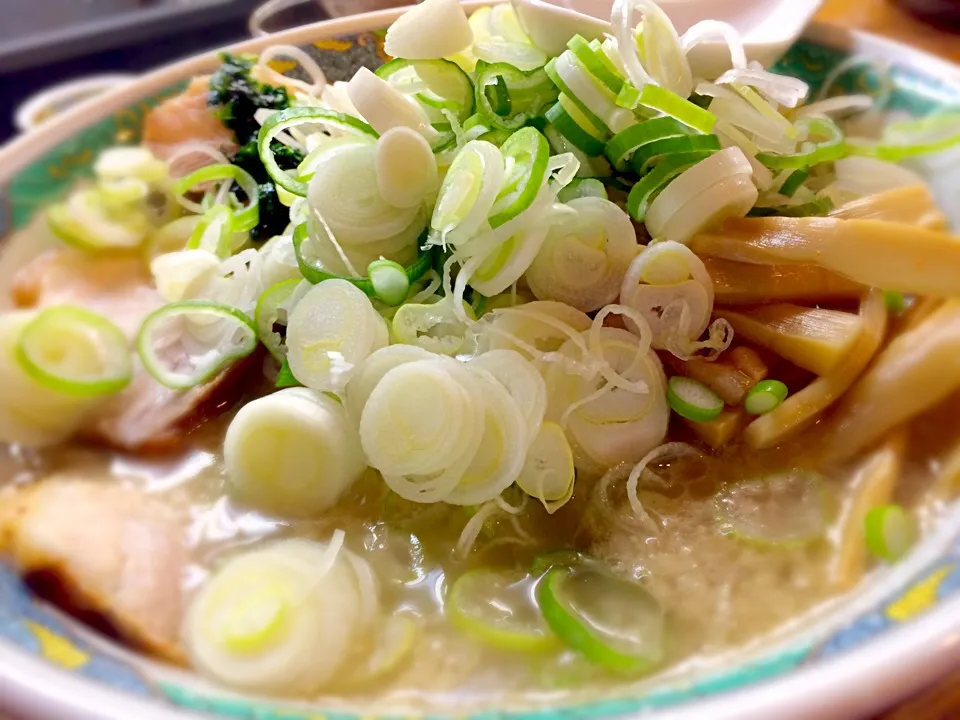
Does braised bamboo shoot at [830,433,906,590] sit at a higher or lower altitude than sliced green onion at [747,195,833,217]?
lower

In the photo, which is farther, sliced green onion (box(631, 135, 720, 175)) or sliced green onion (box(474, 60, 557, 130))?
sliced green onion (box(474, 60, 557, 130))

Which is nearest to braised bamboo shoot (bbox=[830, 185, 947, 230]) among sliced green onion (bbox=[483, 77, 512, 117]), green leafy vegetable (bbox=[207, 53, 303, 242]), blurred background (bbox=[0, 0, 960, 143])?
sliced green onion (bbox=[483, 77, 512, 117])

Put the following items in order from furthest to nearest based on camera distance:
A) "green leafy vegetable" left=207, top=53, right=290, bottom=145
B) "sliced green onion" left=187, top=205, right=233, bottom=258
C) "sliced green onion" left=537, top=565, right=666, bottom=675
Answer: "green leafy vegetable" left=207, top=53, right=290, bottom=145
"sliced green onion" left=187, top=205, right=233, bottom=258
"sliced green onion" left=537, top=565, right=666, bottom=675

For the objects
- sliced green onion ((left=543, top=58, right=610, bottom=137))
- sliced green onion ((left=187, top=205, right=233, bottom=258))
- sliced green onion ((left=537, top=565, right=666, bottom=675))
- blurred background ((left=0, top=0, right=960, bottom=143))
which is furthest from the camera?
blurred background ((left=0, top=0, right=960, bottom=143))

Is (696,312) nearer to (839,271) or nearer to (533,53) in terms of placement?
(839,271)

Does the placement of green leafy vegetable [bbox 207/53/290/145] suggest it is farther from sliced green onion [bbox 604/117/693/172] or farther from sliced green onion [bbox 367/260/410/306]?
sliced green onion [bbox 604/117/693/172]

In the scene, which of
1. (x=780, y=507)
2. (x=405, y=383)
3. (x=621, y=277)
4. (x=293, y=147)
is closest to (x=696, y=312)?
(x=621, y=277)

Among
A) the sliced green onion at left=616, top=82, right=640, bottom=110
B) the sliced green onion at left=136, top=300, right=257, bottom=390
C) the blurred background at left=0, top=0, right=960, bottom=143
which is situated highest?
the sliced green onion at left=616, top=82, right=640, bottom=110

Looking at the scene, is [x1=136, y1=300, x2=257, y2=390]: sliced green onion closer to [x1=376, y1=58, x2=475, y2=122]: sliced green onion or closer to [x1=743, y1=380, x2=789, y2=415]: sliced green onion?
[x1=376, y1=58, x2=475, y2=122]: sliced green onion
